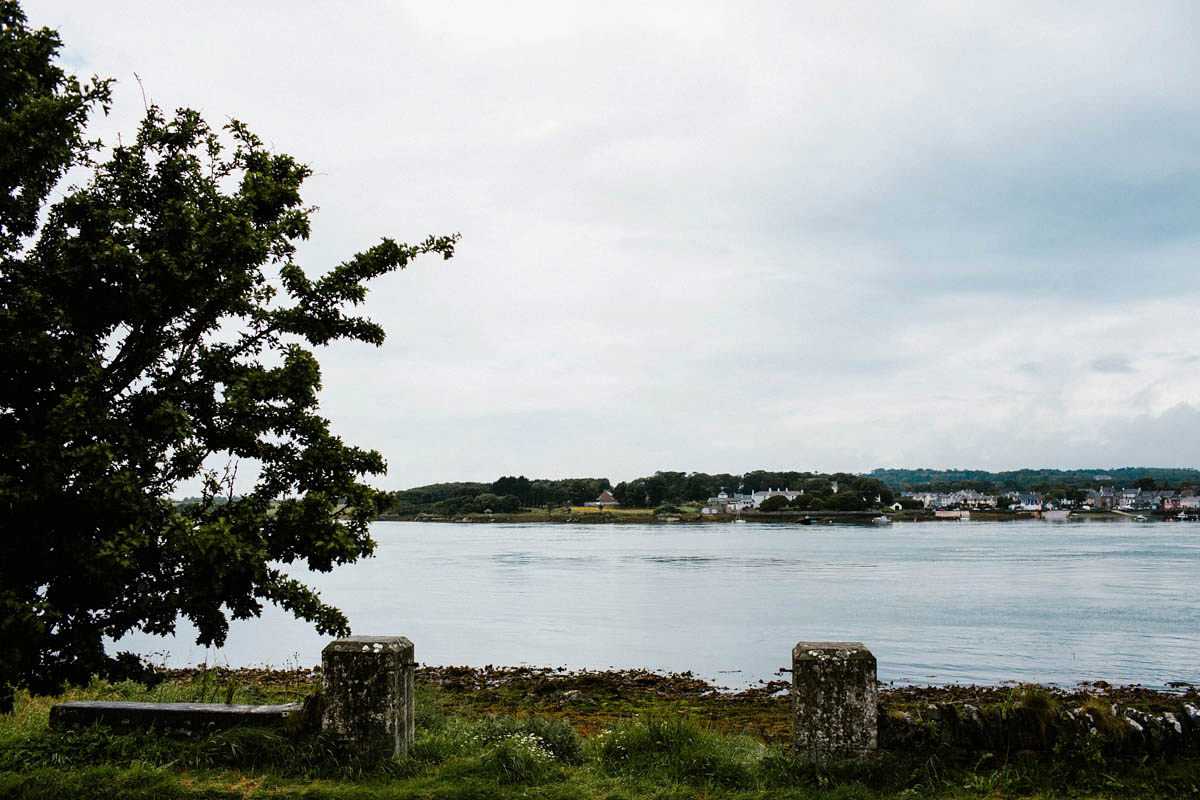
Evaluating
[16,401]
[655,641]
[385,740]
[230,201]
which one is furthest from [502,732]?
[655,641]

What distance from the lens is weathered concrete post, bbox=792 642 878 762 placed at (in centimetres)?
651

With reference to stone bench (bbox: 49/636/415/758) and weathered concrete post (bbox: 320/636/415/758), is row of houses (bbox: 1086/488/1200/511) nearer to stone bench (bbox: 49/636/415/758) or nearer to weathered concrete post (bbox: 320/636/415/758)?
stone bench (bbox: 49/636/415/758)

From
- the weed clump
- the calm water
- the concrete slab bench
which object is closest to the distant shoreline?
the calm water

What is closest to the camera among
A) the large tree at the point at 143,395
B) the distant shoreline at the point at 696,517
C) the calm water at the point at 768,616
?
the large tree at the point at 143,395

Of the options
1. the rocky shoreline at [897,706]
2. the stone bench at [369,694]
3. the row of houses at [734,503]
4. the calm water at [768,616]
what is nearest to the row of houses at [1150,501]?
the row of houses at [734,503]

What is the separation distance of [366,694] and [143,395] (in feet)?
9.73

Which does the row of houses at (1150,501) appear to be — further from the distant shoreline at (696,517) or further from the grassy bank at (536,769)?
the grassy bank at (536,769)

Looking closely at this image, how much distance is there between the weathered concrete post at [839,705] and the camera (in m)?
6.51

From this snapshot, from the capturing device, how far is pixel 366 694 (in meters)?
6.75

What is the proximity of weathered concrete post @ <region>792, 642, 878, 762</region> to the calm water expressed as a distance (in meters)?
13.3

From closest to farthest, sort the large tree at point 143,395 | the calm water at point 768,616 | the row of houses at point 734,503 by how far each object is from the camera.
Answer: the large tree at point 143,395 → the calm water at point 768,616 → the row of houses at point 734,503

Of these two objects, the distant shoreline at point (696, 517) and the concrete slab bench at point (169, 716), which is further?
the distant shoreline at point (696, 517)

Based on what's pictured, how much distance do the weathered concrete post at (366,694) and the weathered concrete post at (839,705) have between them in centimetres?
323

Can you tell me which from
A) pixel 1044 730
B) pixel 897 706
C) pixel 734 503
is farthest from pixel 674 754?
pixel 734 503
